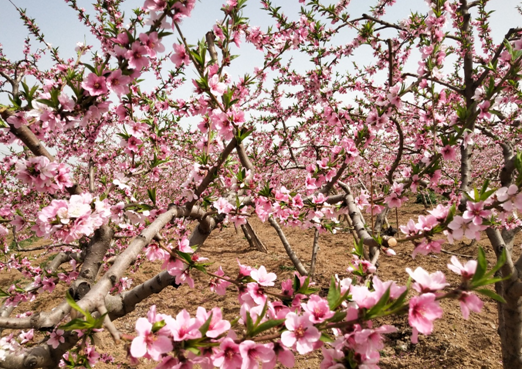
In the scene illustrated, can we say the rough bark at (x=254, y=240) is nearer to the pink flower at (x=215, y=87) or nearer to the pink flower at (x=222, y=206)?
the pink flower at (x=222, y=206)

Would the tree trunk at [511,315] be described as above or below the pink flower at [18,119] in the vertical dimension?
below

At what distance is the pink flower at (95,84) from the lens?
1.55 meters

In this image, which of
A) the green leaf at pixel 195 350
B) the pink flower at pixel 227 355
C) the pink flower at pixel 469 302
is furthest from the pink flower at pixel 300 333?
the pink flower at pixel 469 302

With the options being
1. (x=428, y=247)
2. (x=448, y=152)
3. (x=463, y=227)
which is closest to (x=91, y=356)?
(x=428, y=247)

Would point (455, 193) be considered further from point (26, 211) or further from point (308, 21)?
point (26, 211)

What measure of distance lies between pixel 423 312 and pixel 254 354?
0.65 metres

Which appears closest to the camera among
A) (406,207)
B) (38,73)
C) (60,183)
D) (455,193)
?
(60,183)

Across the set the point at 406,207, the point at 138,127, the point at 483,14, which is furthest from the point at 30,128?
the point at 406,207

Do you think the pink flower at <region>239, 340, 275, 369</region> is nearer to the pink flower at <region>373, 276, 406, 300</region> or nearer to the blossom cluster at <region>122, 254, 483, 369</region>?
the blossom cluster at <region>122, 254, 483, 369</region>

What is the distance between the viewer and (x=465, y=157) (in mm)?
3111

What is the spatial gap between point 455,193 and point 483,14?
107 inches

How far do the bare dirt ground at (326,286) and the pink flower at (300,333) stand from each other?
1850 mm

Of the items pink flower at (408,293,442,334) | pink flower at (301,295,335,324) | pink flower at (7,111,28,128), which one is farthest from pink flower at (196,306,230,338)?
pink flower at (7,111,28,128)

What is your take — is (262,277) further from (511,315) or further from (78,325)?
(511,315)
